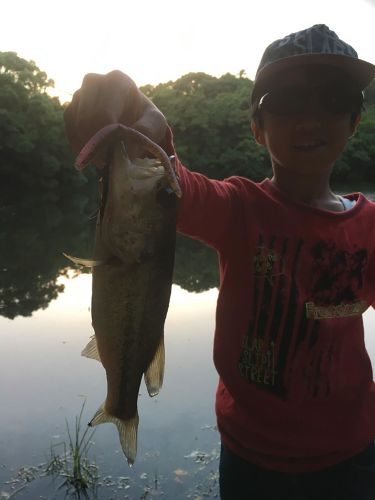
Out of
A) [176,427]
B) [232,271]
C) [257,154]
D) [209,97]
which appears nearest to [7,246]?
[176,427]

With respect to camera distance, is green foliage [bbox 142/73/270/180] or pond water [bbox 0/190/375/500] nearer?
pond water [bbox 0/190/375/500]

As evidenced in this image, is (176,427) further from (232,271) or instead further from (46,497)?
(232,271)

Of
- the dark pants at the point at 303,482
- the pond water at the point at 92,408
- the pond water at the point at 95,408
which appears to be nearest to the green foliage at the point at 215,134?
the pond water at the point at 92,408

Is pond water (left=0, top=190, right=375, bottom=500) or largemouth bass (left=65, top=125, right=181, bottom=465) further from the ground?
largemouth bass (left=65, top=125, right=181, bottom=465)

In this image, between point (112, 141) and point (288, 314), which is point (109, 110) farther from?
point (288, 314)

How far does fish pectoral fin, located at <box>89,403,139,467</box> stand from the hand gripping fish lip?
927 millimetres

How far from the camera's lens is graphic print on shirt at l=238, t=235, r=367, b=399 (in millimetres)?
2105

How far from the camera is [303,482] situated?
6.84 ft

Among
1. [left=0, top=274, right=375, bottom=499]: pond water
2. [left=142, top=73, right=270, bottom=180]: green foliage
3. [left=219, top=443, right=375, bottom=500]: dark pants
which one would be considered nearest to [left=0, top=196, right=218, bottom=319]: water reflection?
[left=0, top=274, right=375, bottom=499]: pond water

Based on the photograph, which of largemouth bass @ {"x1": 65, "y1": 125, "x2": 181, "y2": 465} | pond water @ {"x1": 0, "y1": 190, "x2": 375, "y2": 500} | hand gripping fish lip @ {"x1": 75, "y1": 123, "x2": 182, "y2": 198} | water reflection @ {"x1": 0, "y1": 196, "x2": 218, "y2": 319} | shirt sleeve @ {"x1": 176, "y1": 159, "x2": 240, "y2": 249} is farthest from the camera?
water reflection @ {"x1": 0, "y1": 196, "x2": 218, "y2": 319}

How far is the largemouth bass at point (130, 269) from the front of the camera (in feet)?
5.04

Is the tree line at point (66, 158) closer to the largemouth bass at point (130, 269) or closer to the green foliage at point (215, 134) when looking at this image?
the green foliage at point (215, 134)

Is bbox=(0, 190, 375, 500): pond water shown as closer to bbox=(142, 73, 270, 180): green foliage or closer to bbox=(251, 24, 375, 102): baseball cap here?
bbox=(251, 24, 375, 102): baseball cap

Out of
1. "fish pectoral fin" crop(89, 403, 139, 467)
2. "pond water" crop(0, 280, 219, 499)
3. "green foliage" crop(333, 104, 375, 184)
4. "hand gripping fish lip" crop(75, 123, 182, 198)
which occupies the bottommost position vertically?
"pond water" crop(0, 280, 219, 499)
